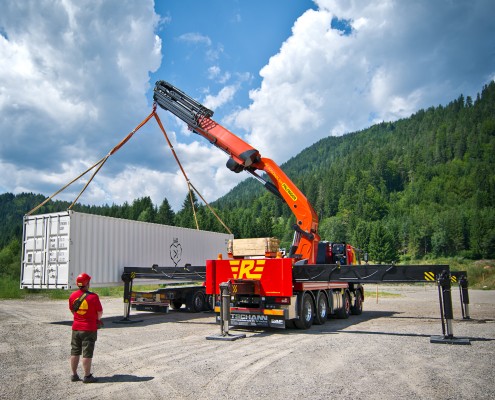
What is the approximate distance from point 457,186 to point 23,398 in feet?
515

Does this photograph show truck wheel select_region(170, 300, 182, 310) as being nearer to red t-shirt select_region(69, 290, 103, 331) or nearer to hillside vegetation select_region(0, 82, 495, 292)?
red t-shirt select_region(69, 290, 103, 331)

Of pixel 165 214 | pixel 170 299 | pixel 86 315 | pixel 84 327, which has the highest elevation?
pixel 165 214

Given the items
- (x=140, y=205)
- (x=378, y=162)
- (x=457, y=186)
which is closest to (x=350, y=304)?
(x=140, y=205)

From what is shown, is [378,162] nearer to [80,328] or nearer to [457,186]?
[457,186]

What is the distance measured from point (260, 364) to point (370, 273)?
5051 mm

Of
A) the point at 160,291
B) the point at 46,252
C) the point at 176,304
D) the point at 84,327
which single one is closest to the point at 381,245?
the point at 176,304

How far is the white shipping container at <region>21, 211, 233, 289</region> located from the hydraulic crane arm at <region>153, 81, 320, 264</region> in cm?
468

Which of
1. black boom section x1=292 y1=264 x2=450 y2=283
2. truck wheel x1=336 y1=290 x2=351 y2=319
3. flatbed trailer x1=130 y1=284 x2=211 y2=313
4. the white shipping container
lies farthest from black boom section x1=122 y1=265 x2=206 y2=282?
truck wheel x1=336 y1=290 x2=351 y2=319

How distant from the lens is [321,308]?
14.2 m

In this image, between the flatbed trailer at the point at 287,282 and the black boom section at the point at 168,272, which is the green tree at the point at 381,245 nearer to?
the black boom section at the point at 168,272

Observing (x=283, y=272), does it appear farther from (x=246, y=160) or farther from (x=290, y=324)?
(x=246, y=160)

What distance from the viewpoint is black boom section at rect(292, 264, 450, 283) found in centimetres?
1110

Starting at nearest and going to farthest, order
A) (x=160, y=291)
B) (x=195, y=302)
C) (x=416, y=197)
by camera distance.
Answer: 1. (x=160, y=291)
2. (x=195, y=302)
3. (x=416, y=197)

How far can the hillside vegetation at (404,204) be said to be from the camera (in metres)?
110
